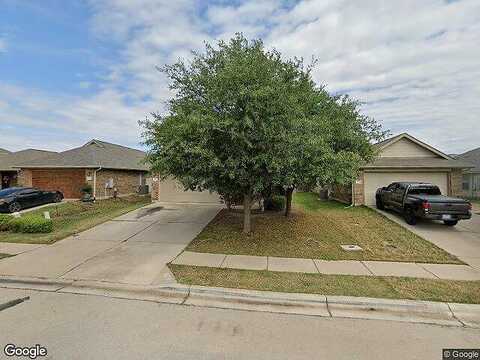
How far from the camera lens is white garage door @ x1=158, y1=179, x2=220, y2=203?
57.6 ft

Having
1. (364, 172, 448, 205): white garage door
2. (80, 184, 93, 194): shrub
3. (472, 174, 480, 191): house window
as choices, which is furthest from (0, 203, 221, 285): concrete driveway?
(472, 174, 480, 191): house window

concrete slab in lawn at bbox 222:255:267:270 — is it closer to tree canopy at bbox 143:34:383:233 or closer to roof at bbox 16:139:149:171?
tree canopy at bbox 143:34:383:233

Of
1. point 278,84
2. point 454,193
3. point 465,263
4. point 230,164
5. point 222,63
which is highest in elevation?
point 222,63

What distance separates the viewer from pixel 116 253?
25.1ft

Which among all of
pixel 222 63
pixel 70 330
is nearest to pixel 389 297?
pixel 70 330

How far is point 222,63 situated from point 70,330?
7065 mm

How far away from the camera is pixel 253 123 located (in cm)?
714

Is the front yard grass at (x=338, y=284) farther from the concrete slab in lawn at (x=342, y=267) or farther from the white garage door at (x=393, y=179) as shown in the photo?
the white garage door at (x=393, y=179)

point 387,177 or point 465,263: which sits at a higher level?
point 387,177

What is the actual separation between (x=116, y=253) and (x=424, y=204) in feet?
35.5

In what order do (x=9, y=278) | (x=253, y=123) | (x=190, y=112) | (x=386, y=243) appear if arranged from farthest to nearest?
(x=386, y=243) < (x=190, y=112) < (x=253, y=123) < (x=9, y=278)

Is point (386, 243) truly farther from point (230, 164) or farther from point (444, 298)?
point (230, 164)

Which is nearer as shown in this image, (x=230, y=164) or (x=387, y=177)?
(x=230, y=164)

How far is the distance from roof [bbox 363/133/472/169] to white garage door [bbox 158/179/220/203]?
366 inches
